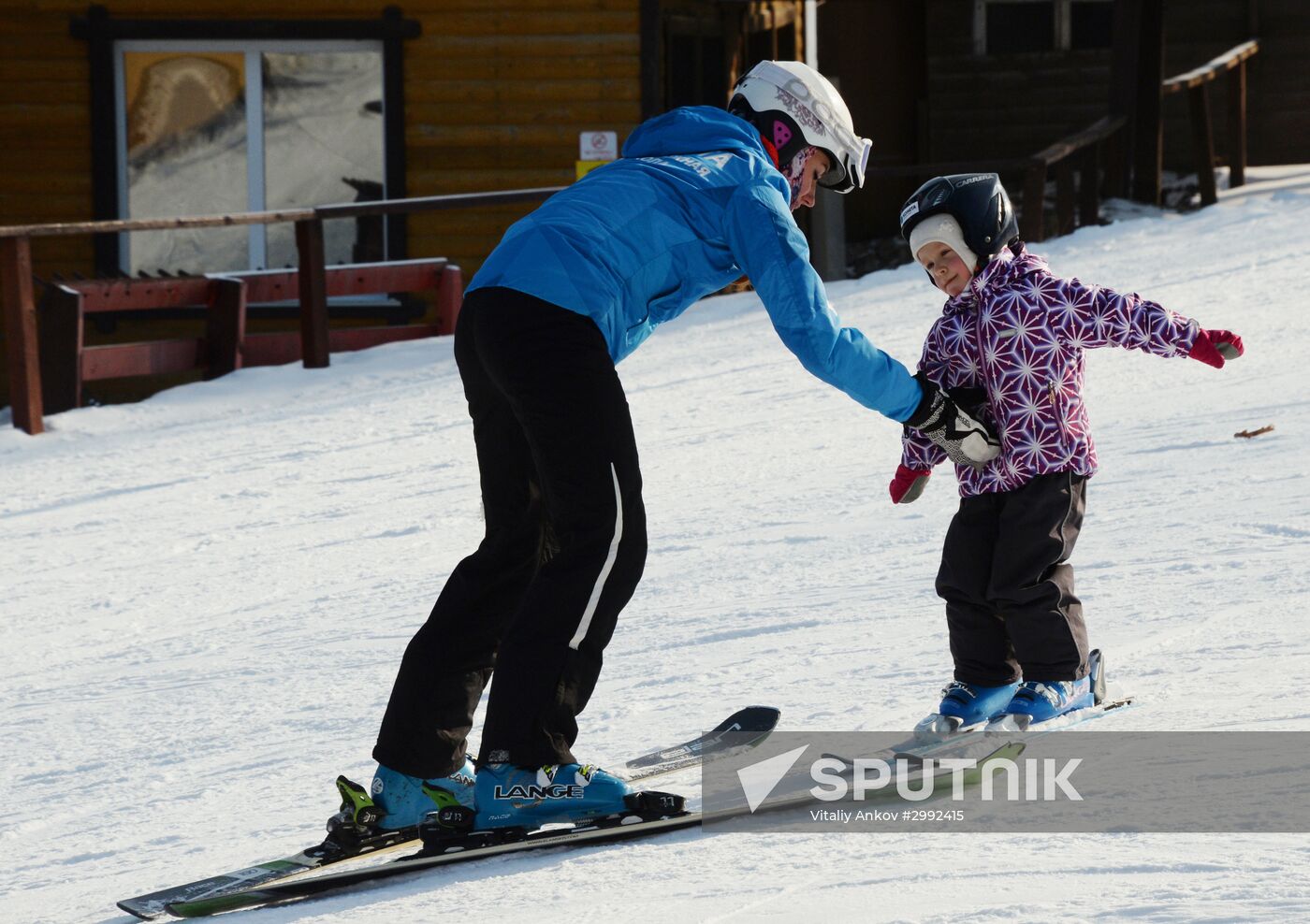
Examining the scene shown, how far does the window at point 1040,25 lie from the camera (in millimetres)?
20000

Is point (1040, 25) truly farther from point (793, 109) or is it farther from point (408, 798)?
point (408, 798)

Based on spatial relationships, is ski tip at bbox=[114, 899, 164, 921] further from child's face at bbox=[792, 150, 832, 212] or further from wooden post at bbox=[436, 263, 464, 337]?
wooden post at bbox=[436, 263, 464, 337]

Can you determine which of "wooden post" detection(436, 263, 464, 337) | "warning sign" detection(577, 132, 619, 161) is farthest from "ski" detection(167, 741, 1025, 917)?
"warning sign" detection(577, 132, 619, 161)

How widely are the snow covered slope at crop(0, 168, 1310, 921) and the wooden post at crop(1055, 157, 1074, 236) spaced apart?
3217 millimetres

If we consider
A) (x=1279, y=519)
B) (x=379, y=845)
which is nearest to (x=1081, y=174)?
(x=1279, y=519)

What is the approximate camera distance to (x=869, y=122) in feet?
61.6

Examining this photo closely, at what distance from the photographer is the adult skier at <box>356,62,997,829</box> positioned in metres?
3.23

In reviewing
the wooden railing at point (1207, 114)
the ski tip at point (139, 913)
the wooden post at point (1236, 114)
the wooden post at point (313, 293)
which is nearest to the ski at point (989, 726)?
the ski tip at point (139, 913)

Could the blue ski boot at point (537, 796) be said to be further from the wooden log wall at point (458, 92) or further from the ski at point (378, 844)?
the wooden log wall at point (458, 92)

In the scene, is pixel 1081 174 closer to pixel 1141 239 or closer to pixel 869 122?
pixel 1141 239

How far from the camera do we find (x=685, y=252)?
10.9 feet

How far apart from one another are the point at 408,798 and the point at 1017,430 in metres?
1.59

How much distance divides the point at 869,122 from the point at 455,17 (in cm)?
656

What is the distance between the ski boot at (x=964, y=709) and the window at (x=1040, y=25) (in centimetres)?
1735
